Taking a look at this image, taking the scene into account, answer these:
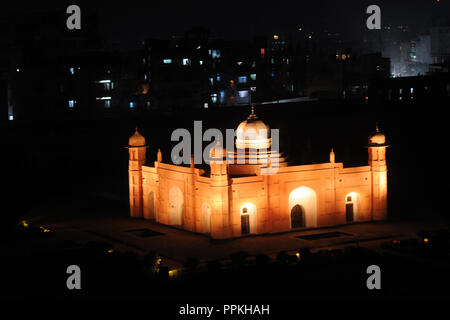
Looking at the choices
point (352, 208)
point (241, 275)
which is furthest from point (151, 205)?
point (241, 275)

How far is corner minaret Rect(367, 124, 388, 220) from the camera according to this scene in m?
34.3

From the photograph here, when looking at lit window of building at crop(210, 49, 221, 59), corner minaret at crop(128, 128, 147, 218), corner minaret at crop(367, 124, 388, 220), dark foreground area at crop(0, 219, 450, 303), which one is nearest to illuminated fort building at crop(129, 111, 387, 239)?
corner minaret at crop(367, 124, 388, 220)

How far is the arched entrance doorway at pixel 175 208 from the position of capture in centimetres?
3425

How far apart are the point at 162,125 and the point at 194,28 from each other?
58.4 feet

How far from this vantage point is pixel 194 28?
78.8 meters

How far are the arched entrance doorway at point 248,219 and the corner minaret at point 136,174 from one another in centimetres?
667

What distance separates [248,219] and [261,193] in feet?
4.20

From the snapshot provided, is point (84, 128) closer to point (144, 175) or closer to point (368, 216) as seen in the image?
point (144, 175)

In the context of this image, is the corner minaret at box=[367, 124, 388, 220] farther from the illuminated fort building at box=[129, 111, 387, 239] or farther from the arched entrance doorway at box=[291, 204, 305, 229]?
the arched entrance doorway at box=[291, 204, 305, 229]

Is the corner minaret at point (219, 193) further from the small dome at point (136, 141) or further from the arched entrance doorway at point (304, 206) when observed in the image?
the small dome at point (136, 141)

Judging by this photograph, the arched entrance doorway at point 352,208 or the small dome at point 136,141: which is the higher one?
the small dome at point 136,141

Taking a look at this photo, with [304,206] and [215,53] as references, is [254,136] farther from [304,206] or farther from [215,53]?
[215,53]

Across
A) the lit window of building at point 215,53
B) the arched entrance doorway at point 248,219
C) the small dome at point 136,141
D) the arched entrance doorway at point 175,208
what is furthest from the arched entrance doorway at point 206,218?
the lit window of building at point 215,53
